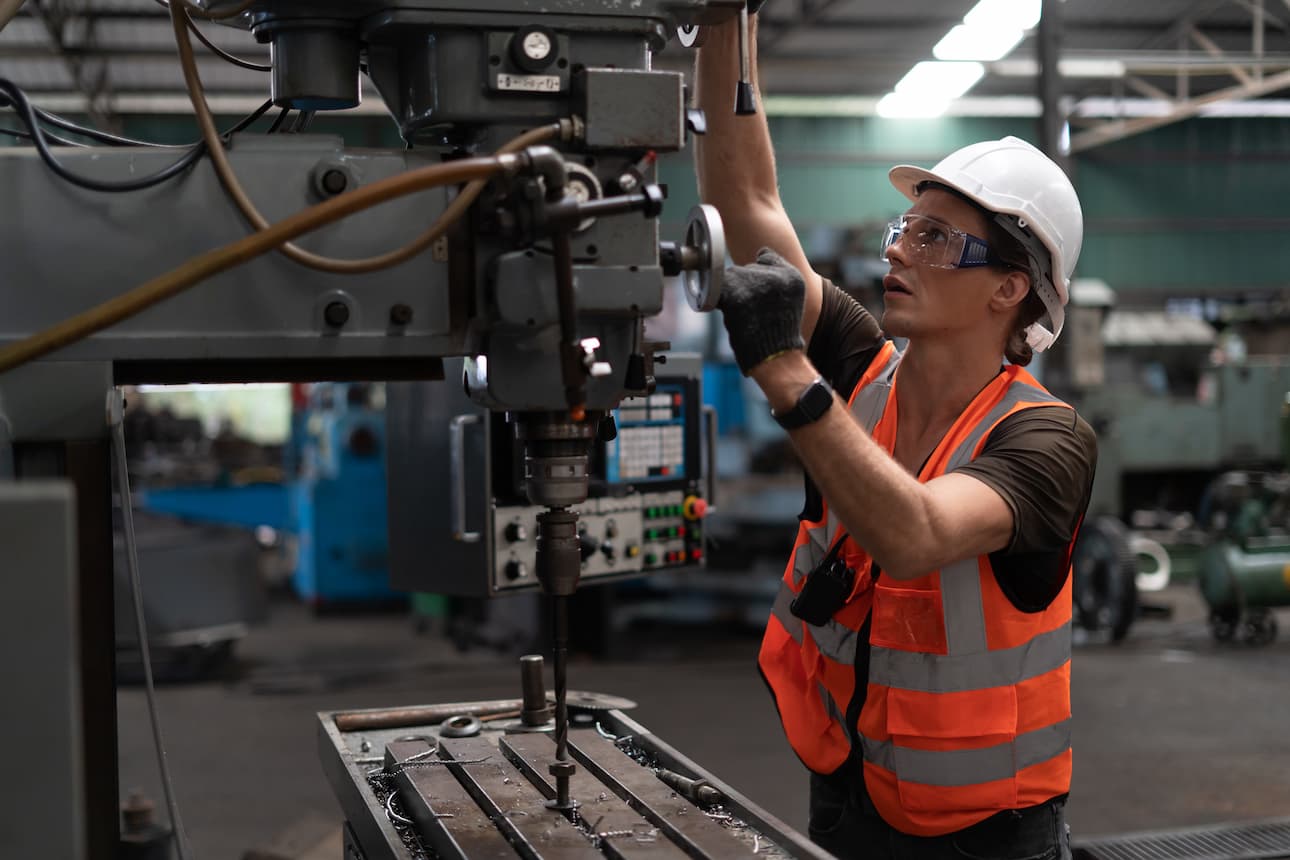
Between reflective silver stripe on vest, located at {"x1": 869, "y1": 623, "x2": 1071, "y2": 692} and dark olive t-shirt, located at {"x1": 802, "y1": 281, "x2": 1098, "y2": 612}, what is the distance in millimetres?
51

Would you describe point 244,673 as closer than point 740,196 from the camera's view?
No

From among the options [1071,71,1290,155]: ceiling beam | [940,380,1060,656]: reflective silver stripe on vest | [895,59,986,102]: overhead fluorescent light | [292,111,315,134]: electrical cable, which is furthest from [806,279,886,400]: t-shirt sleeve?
[1071,71,1290,155]: ceiling beam

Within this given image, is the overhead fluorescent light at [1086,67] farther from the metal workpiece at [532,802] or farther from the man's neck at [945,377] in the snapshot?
the metal workpiece at [532,802]

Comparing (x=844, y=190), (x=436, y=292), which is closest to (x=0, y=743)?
(x=436, y=292)

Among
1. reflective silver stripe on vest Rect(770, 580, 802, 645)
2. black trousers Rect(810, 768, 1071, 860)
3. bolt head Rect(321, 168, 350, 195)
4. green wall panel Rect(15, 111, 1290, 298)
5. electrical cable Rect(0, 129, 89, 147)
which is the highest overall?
green wall panel Rect(15, 111, 1290, 298)

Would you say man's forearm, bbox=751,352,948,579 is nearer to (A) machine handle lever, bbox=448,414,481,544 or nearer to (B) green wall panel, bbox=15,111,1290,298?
(A) machine handle lever, bbox=448,414,481,544

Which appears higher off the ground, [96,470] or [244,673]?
[96,470]

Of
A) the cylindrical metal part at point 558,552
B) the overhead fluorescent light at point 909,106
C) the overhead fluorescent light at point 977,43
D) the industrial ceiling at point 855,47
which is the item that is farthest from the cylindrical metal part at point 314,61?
the overhead fluorescent light at point 909,106

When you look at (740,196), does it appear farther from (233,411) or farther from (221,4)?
(233,411)

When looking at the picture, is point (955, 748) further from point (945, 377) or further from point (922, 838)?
point (945, 377)

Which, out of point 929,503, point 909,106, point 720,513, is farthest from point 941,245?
point 909,106

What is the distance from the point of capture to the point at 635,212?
0.96 metres

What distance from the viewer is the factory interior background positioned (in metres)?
2.95

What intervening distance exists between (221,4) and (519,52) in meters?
0.23
